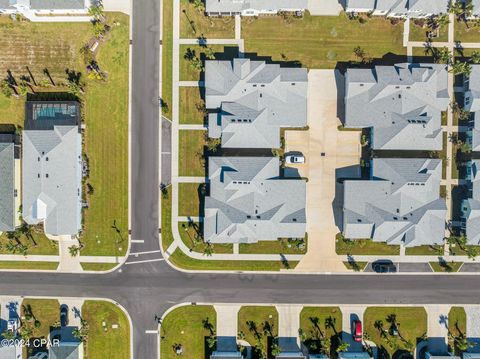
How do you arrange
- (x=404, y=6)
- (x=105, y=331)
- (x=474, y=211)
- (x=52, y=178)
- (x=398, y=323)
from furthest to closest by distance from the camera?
(x=105, y=331)
(x=398, y=323)
(x=474, y=211)
(x=52, y=178)
(x=404, y=6)

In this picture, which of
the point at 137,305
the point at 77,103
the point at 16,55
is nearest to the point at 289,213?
the point at 137,305

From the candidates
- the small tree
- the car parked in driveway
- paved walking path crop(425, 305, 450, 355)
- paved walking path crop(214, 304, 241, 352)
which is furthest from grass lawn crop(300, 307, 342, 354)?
the small tree

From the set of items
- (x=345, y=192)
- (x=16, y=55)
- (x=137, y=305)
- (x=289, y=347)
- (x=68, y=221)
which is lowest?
(x=289, y=347)

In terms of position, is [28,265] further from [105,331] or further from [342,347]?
[342,347]

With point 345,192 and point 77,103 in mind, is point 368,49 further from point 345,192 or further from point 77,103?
point 77,103

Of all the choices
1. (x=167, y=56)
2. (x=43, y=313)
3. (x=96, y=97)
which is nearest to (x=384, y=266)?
(x=167, y=56)

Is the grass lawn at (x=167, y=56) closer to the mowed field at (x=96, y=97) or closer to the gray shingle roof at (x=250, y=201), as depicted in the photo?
the mowed field at (x=96, y=97)
